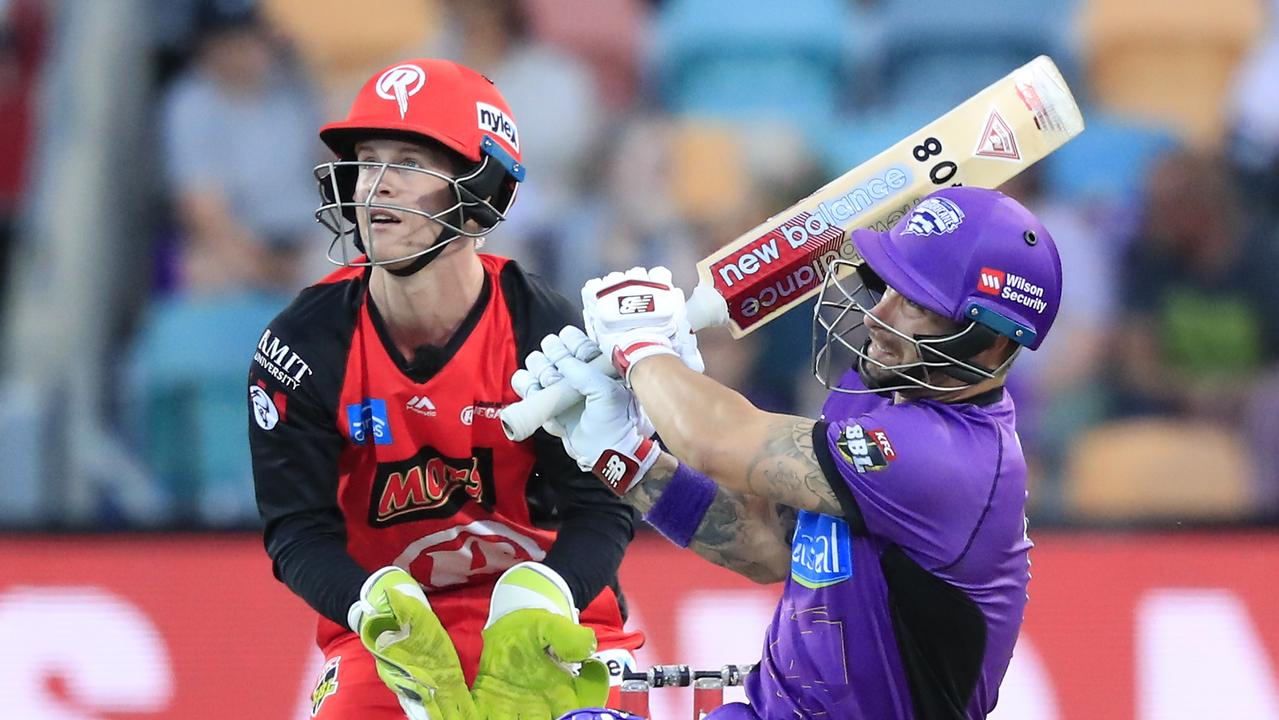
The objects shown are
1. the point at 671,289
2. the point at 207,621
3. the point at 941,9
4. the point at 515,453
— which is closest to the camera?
the point at 671,289

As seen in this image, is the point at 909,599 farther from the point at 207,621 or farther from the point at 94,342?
the point at 94,342

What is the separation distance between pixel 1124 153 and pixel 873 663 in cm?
438

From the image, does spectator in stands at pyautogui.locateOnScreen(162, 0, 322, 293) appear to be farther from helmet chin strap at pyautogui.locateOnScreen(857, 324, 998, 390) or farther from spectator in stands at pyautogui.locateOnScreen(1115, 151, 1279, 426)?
helmet chin strap at pyautogui.locateOnScreen(857, 324, 998, 390)

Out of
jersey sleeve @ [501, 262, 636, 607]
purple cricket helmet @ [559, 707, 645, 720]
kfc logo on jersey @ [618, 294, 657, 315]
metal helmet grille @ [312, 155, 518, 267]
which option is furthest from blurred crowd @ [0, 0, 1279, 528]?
purple cricket helmet @ [559, 707, 645, 720]

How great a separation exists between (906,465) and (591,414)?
0.65m

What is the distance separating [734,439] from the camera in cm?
327

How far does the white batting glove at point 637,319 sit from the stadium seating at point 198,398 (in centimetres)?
291

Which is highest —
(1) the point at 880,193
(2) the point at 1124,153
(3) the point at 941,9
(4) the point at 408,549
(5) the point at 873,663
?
(3) the point at 941,9

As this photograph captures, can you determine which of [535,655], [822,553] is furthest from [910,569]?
[535,655]

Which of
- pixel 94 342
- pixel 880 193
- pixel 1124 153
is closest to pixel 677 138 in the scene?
pixel 1124 153

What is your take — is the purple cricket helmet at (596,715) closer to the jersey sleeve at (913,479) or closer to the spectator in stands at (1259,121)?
the jersey sleeve at (913,479)

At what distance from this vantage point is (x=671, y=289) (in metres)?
3.50

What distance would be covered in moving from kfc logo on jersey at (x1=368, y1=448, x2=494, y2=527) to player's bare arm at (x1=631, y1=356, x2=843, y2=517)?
21.6 inches

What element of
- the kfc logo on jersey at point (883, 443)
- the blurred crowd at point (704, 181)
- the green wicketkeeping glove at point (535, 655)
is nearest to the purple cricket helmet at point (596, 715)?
the green wicketkeeping glove at point (535, 655)
